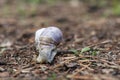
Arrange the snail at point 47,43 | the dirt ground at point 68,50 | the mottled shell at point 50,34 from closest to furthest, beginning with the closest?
the dirt ground at point 68,50, the snail at point 47,43, the mottled shell at point 50,34

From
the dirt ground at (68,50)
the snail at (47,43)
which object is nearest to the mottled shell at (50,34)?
the snail at (47,43)

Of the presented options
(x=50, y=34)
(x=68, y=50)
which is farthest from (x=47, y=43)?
(x=68, y=50)

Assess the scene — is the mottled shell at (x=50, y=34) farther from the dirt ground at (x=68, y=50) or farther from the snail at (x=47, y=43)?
the dirt ground at (x=68, y=50)

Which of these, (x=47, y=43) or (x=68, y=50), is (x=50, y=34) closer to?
(x=47, y=43)

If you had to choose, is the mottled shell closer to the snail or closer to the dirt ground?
the snail

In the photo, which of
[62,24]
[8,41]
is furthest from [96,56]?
[62,24]

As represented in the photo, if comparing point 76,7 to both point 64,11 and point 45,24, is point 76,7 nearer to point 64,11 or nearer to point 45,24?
point 64,11
